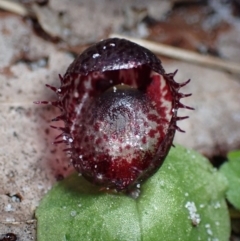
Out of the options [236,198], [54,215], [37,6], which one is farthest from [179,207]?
[37,6]

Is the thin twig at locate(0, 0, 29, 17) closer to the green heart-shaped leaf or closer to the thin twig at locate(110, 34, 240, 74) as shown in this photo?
the thin twig at locate(110, 34, 240, 74)

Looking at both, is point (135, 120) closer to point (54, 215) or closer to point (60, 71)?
point (54, 215)

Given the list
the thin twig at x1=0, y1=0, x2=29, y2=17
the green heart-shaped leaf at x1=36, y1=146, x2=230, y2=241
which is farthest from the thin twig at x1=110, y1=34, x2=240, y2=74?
the green heart-shaped leaf at x1=36, y1=146, x2=230, y2=241

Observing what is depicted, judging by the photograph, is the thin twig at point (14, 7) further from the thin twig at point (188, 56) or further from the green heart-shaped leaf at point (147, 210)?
the green heart-shaped leaf at point (147, 210)

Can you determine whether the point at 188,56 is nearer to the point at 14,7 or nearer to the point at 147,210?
the point at 14,7

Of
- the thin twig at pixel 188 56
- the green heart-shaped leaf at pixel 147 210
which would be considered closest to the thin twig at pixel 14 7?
the thin twig at pixel 188 56
